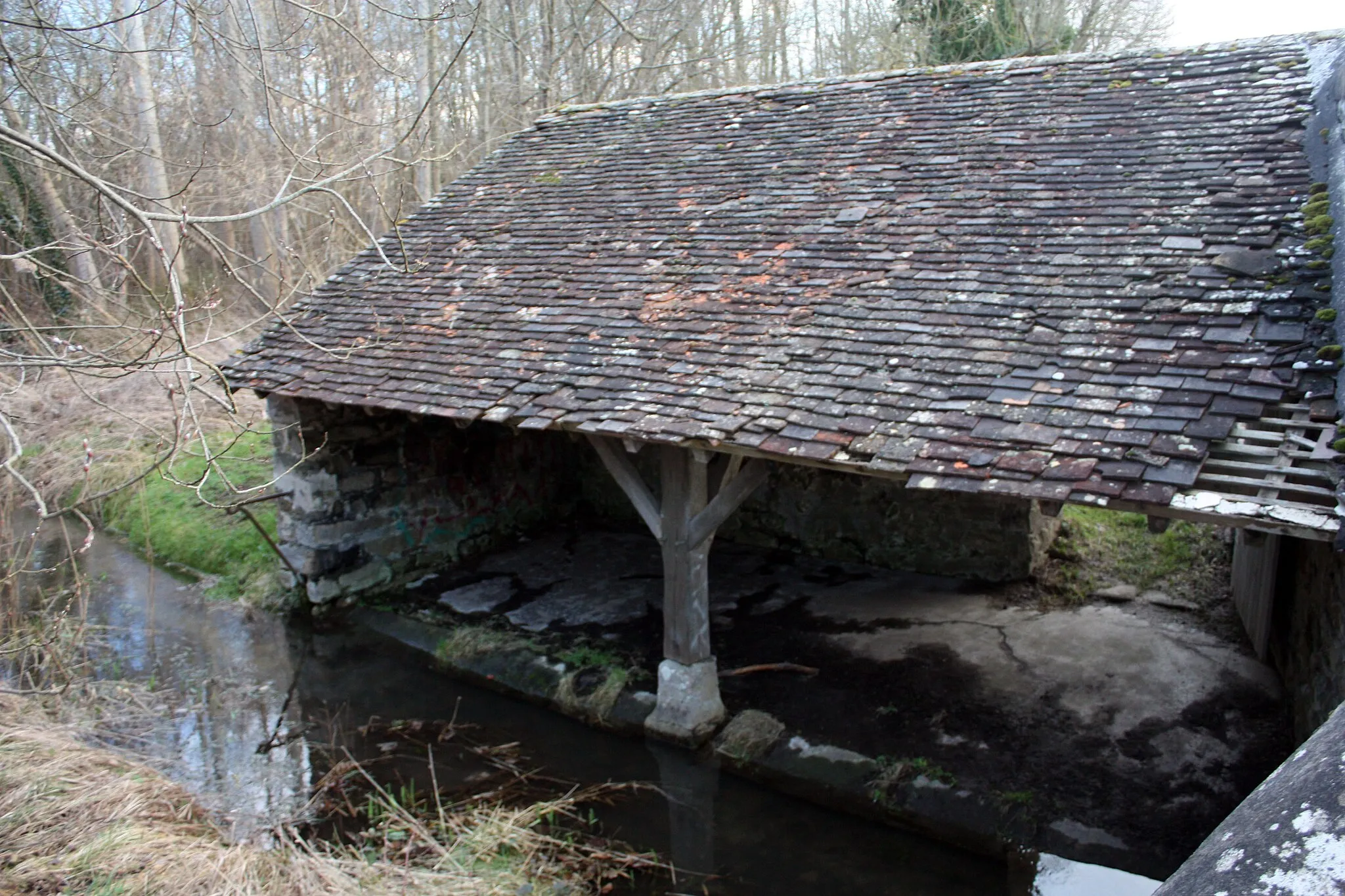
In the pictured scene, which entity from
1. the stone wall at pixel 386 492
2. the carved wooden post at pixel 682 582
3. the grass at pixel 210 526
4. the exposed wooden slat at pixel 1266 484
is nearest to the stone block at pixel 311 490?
the stone wall at pixel 386 492

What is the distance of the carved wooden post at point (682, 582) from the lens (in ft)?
17.8

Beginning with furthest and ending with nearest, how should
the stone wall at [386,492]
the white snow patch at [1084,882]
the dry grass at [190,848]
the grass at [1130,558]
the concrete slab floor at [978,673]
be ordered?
the stone wall at [386,492]
the grass at [1130,558]
the concrete slab floor at [978,673]
the white snow patch at [1084,882]
the dry grass at [190,848]

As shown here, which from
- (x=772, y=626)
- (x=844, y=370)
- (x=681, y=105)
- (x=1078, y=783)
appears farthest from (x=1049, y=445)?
(x=681, y=105)

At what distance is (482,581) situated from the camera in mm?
8211

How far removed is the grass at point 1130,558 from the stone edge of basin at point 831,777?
2928 mm

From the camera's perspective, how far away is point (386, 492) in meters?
8.05

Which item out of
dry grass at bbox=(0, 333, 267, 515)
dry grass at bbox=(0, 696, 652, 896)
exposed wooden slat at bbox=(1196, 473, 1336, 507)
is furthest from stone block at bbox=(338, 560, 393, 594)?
exposed wooden slat at bbox=(1196, 473, 1336, 507)

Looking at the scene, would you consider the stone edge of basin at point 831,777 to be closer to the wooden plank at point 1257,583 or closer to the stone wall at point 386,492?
the stone wall at point 386,492

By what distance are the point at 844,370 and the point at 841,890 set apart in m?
2.55

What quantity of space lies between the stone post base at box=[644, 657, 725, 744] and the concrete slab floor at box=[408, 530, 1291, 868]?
259mm

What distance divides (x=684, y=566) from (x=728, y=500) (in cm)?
56

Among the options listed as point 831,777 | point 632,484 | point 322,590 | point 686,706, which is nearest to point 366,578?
point 322,590

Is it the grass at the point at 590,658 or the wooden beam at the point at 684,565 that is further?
the grass at the point at 590,658

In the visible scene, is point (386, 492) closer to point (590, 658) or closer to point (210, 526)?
point (590, 658)
